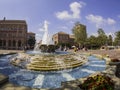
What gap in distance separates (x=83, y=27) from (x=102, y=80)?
65375 millimetres

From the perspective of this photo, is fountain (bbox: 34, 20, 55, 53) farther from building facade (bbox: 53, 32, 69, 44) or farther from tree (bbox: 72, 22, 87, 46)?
building facade (bbox: 53, 32, 69, 44)

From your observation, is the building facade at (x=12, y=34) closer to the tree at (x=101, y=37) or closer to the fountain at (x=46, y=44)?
the tree at (x=101, y=37)

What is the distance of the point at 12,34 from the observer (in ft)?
225

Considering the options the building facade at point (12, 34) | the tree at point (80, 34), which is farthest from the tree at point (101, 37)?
the building facade at point (12, 34)

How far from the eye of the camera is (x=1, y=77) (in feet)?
25.6

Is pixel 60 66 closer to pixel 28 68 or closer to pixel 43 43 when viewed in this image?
pixel 28 68

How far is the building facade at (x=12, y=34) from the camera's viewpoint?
2680 inches

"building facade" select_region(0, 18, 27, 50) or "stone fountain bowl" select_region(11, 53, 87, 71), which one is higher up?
"building facade" select_region(0, 18, 27, 50)

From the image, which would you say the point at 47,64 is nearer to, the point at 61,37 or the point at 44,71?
the point at 44,71

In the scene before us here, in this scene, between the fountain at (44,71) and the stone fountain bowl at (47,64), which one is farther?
the stone fountain bowl at (47,64)

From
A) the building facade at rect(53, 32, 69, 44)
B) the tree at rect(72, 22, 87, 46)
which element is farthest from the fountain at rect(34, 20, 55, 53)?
the building facade at rect(53, 32, 69, 44)

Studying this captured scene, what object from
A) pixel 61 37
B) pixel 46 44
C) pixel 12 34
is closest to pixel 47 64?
pixel 46 44

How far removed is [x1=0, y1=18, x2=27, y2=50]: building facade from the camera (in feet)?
223

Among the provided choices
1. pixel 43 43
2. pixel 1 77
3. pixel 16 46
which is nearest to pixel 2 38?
pixel 16 46
